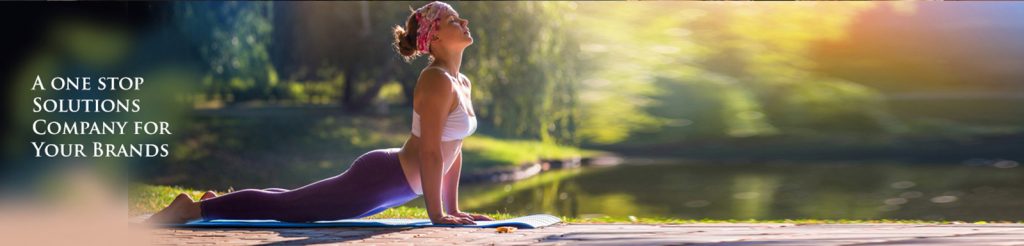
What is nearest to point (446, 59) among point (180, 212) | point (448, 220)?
point (448, 220)

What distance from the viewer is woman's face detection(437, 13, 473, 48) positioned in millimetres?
4625

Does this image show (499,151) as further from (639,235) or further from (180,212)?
(639,235)

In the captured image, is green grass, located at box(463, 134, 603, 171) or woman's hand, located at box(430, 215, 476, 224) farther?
green grass, located at box(463, 134, 603, 171)

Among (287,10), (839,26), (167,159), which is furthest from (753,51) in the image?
(167,159)

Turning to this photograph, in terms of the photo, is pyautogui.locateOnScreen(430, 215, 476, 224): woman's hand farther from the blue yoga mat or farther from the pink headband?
the pink headband

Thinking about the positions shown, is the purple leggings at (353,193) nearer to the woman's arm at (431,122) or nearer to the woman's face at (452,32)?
the woman's arm at (431,122)

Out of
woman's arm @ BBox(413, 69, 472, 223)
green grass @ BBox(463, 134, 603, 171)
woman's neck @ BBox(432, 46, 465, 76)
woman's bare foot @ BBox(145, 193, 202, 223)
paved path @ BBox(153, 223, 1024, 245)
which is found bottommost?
paved path @ BBox(153, 223, 1024, 245)

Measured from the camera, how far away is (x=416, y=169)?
4.74 metres

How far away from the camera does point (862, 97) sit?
4234cm

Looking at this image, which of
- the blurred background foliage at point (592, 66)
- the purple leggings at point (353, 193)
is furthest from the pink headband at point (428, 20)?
the blurred background foliage at point (592, 66)

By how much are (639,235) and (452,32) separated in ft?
3.45

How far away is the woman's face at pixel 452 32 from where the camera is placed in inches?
182

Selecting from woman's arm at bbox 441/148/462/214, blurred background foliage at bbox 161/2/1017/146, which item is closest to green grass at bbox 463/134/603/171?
blurred background foliage at bbox 161/2/1017/146

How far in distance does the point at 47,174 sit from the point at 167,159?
1421cm
